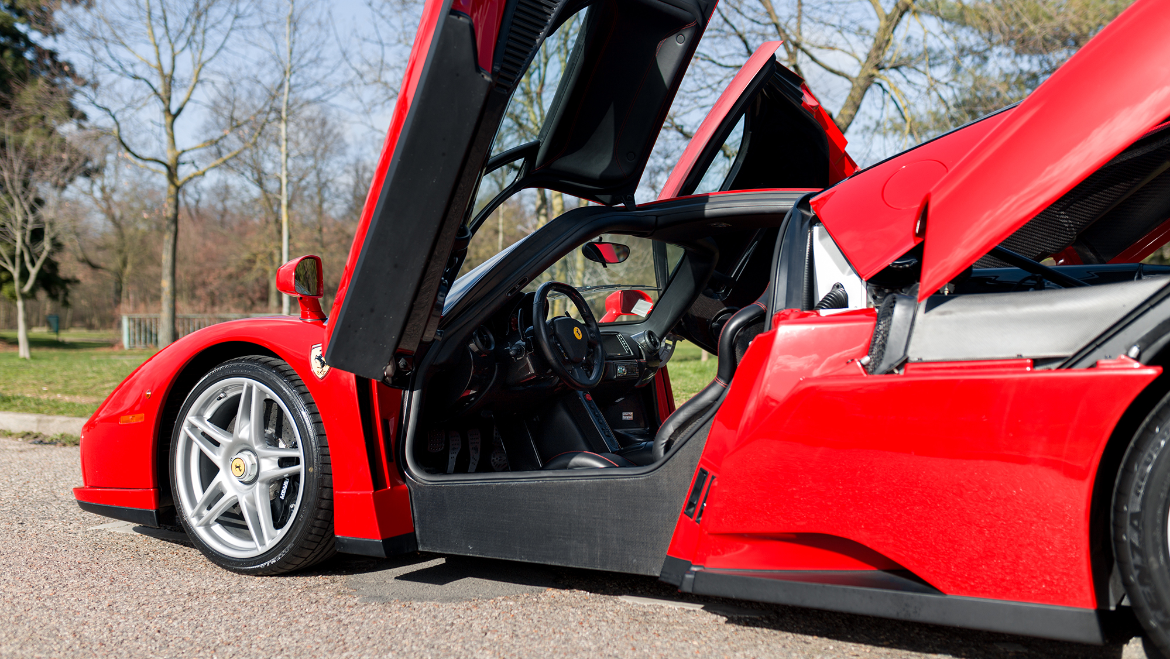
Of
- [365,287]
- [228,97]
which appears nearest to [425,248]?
[365,287]

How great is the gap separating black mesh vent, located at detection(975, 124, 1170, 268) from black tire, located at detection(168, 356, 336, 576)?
7.46 feet

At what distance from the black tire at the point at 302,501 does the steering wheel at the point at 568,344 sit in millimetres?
855

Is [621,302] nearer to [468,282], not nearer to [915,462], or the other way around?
[468,282]

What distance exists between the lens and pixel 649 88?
106 inches

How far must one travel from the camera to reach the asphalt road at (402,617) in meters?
2.05

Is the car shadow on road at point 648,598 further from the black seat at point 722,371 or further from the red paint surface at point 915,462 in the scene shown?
the black seat at point 722,371

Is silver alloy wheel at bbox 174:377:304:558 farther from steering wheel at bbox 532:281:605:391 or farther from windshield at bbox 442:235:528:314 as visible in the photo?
steering wheel at bbox 532:281:605:391

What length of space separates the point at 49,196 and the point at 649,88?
77.4 ft

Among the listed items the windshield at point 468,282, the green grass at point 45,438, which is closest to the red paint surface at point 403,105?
the windshield at point 468,282

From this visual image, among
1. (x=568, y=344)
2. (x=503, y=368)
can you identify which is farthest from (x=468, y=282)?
(x=568, y=344)

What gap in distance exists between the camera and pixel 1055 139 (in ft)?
5.06

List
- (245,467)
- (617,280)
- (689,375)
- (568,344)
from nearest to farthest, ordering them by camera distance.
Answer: (245,467)
(568,344)
(617,280)
(689,375)

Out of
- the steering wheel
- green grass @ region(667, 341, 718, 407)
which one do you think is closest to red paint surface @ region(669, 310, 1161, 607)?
the steering wheel

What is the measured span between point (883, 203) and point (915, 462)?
65 cm
